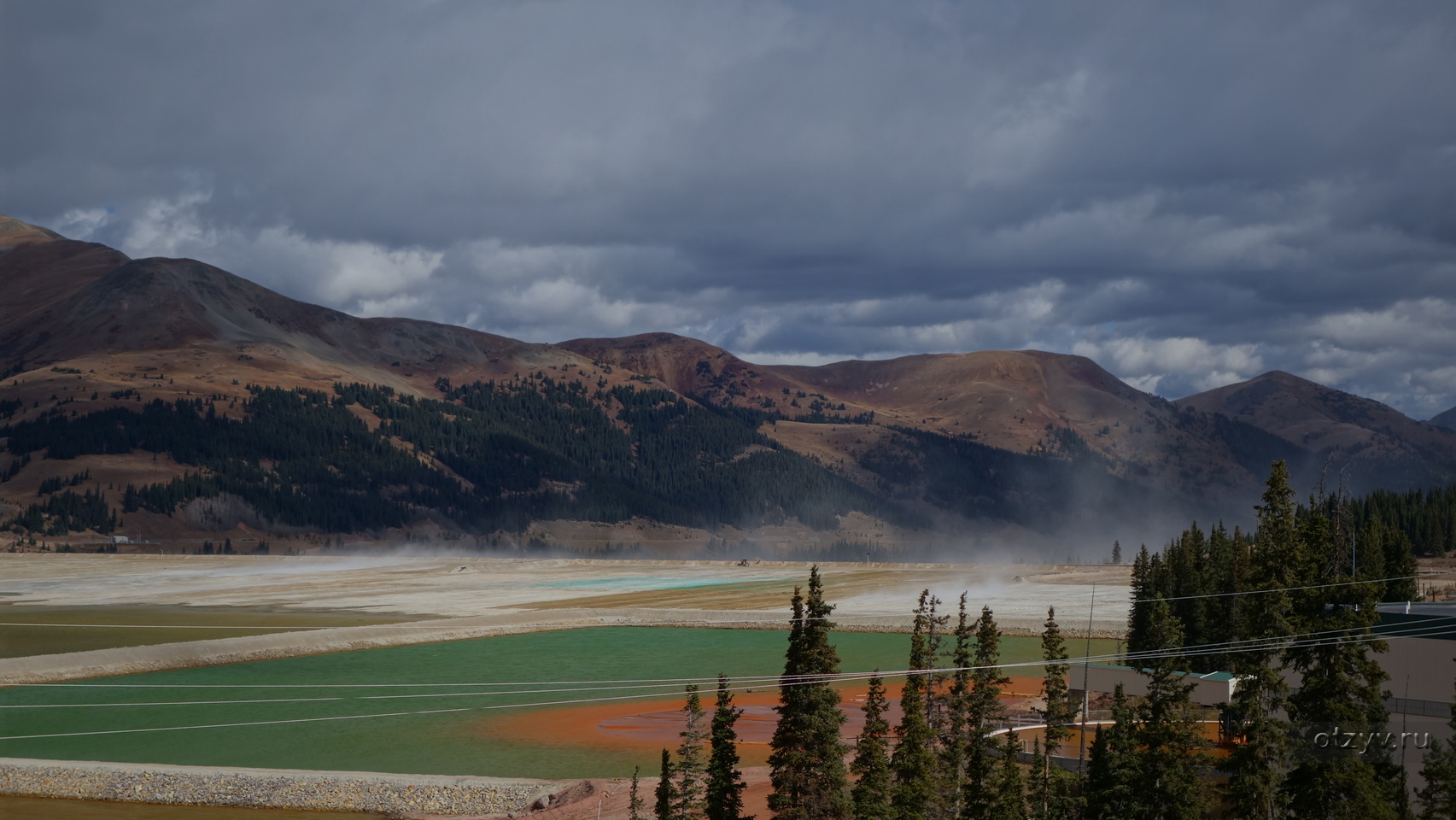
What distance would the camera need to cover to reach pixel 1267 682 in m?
37.0

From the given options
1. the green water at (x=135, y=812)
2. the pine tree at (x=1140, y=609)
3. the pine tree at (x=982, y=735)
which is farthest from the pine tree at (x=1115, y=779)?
the pine tree at (x=1140, y=609)

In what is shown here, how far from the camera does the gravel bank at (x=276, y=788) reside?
49.4 meters

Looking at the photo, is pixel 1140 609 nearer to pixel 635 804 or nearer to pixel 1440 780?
pixel 1440 780

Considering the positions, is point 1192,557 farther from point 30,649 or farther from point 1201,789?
point 30,649

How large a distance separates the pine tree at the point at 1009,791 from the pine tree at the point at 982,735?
0.29m

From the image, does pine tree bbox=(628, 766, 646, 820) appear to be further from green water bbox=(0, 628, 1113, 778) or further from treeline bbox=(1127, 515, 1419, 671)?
treeline bbox=(1127, 515, 1419, 671)

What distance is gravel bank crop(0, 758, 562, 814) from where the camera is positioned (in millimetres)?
49375

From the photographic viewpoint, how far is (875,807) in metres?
38.5

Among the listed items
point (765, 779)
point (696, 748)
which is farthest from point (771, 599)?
point (696, 748)

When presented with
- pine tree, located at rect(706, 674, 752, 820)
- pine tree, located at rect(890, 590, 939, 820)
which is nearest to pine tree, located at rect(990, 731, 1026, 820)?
pine tree, located at rect(890, 590, 939, 820)

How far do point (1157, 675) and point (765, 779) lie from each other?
1800cm

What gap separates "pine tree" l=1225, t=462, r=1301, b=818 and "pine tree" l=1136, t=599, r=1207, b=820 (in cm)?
152

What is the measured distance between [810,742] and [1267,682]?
48.7 feet

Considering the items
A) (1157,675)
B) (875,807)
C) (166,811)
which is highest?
(1157,675)
